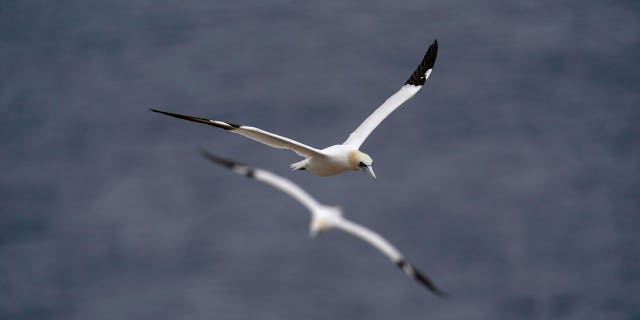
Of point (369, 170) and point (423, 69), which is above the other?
point (423, 69)

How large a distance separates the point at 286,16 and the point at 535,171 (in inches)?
753

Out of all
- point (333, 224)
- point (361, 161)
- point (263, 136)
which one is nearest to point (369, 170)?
point (361, 161)

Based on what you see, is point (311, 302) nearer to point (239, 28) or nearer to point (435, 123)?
point (435, 123)

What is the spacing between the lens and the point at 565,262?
67.8 meters

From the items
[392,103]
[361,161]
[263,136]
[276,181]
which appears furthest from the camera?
[392,103]

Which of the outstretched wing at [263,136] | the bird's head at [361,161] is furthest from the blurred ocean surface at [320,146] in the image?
the outstretched wing at [263,136]

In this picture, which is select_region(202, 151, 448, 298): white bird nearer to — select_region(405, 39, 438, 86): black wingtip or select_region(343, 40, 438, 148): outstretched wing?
select_region(343, 40, 438, 148): outstretched wing

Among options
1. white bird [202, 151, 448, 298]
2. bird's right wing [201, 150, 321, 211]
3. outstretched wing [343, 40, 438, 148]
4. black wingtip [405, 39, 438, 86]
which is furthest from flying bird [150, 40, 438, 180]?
white bird [202, 151, 448, 298]

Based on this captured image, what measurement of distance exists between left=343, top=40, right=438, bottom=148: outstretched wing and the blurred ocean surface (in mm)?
34897

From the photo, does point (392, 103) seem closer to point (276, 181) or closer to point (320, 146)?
point (276, 181)

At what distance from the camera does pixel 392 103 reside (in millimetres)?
26859

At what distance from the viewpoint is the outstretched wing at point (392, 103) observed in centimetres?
2598

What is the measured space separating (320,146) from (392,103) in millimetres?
37925

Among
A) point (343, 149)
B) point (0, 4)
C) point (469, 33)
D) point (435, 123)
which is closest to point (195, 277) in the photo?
point (435, 123)
